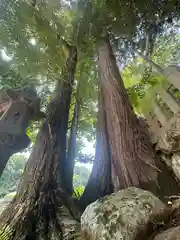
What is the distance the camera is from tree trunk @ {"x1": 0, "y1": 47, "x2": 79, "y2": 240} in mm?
1694

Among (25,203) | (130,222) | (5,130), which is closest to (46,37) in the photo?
(5,130)

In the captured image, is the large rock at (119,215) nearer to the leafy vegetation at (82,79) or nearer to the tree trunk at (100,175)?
the leafy vegetation at (82,79)

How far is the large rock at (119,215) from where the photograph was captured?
4.23ft

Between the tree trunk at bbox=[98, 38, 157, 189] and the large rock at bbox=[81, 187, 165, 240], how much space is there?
0.49m

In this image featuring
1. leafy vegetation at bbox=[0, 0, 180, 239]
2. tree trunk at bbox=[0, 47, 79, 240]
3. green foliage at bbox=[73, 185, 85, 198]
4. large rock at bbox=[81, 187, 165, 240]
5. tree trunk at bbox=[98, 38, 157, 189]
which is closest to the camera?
large rock at bbox=[81, 187, 165, 240]

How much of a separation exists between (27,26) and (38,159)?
3.39 metres

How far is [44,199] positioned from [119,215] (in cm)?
92

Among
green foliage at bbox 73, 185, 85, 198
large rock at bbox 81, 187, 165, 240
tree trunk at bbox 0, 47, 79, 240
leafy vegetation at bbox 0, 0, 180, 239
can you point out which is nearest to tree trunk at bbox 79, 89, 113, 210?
leafy vegetation at bbox 0, 0, 180, 239

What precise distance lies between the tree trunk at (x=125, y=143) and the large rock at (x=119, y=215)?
1.60 ft

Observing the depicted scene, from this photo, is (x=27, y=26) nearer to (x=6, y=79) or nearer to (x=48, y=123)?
(x=6, y=79)

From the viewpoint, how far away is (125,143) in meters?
2.35

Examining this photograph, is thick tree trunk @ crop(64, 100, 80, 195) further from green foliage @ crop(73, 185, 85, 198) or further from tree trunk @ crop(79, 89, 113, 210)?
tree trunk @ crop(79, 89, 113, 210)

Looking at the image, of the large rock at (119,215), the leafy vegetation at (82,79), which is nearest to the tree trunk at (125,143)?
the leafy vegetation at (82,79)

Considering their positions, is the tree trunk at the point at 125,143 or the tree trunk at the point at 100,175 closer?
the tree trunk at the point at 125,143
